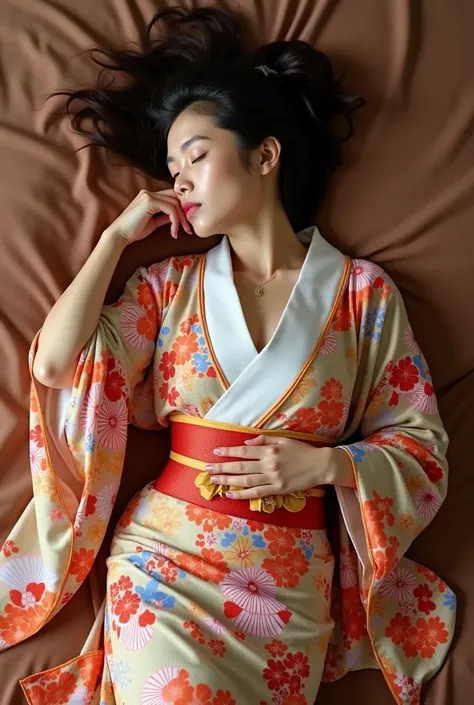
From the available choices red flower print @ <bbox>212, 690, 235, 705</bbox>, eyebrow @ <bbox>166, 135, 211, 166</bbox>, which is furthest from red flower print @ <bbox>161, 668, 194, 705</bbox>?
eyebrow @ <bbox>166, 135, 211, 166</bbox>

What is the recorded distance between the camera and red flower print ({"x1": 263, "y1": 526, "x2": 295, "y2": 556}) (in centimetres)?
129

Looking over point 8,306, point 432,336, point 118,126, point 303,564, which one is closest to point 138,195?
point 118,126

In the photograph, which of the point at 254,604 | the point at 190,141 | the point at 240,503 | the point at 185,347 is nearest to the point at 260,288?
the point at 185,347

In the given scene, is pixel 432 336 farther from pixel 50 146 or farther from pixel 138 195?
pixel 50 146

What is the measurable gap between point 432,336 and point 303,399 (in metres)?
0.36

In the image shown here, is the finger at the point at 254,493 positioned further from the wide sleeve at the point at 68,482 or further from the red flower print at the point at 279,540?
the wide sleeve at the point at 68,482

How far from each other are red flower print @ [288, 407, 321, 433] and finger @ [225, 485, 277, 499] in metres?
0.12

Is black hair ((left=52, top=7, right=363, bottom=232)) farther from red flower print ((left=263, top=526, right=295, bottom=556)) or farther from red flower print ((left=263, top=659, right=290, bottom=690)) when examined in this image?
red flower print ((left=263, top=659, right=290, bottom=690))

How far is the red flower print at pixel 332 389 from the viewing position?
1336mm

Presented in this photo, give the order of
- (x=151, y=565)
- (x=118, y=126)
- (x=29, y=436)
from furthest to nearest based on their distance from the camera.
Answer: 1. (x=118, y=126)
2. (x=29, y=436)
3. (x=151, y=565)

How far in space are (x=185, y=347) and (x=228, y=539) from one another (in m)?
0.35

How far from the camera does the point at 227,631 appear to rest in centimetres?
118

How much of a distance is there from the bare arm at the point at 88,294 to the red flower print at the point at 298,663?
1.93 feet

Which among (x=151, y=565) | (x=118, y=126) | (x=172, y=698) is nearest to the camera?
(x=172, y=698)
